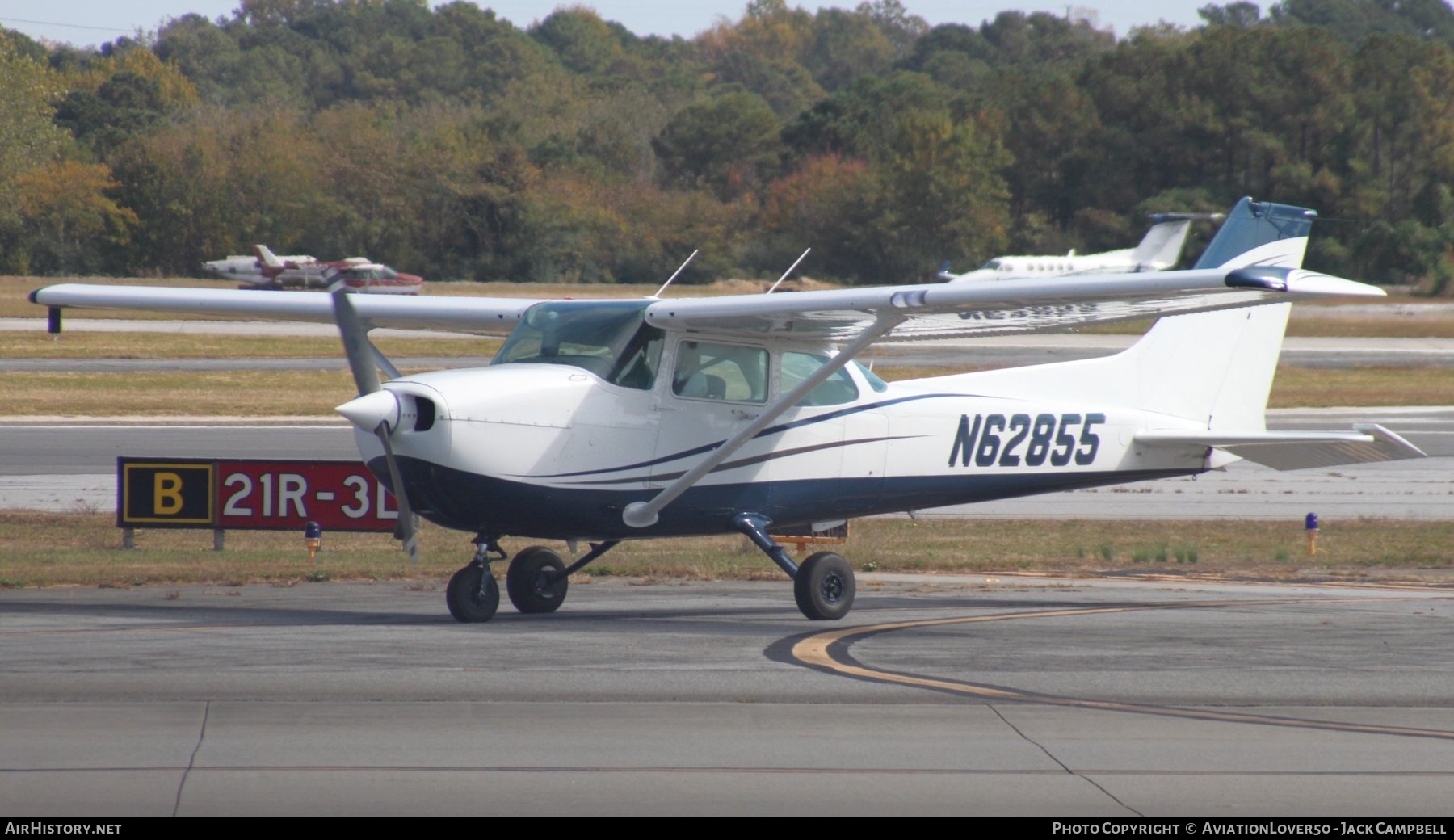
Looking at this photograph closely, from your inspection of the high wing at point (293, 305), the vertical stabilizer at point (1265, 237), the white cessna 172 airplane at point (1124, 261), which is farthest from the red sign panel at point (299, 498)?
the white cessna 172 airplane at point (1124, 261)

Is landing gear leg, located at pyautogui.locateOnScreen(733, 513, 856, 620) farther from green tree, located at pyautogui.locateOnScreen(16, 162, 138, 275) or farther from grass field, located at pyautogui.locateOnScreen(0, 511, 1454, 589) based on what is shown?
green tree, located at pyautogui.locateOnScreen(16, 162, 138, 275)

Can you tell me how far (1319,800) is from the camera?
6539 mm

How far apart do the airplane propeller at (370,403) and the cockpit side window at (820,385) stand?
3.27m

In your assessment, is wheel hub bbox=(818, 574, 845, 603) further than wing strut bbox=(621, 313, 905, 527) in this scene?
Yes

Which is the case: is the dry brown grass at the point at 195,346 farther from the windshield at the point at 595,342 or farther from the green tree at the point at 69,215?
the windshield at the point at 595,342

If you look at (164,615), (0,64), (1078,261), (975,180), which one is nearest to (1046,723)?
(164,615)

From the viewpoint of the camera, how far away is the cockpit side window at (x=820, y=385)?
A: 13000 millimetres

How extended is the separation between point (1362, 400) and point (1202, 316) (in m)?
25.4

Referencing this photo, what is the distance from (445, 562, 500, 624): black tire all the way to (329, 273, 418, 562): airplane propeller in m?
0.46

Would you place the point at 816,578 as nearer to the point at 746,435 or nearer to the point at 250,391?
the point at 746,435

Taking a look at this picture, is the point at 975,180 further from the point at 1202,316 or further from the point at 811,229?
the point at 1202,316

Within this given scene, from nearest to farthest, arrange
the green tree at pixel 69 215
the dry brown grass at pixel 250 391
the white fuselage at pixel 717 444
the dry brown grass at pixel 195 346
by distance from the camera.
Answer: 1. the white fuselage at pixel 717 444
2. the dry brown grass at pixel 250 391
3. the dry brown grass at pixel 195 346
4. the green tree at pixel 69 215

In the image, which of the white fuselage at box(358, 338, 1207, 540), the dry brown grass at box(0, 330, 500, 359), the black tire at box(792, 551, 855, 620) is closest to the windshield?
the white fuselage at box(358, 338, 1207, 540)

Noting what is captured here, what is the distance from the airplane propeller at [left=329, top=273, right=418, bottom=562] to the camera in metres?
10.9
